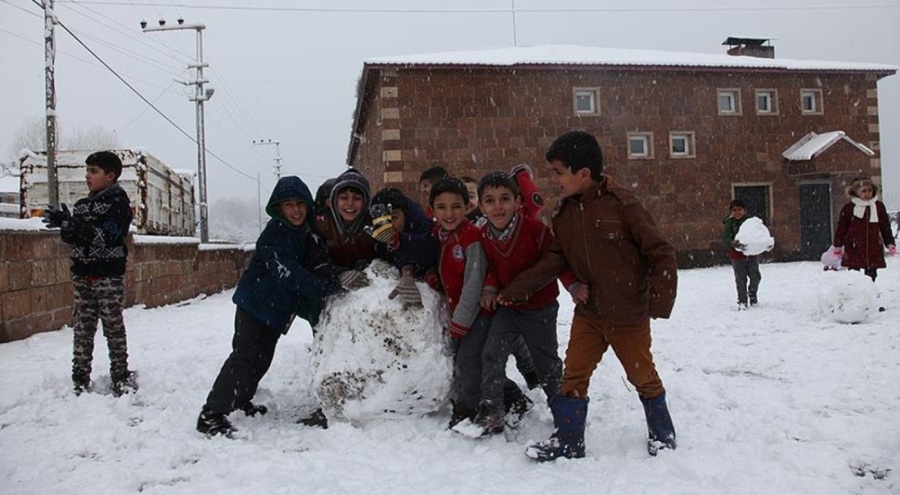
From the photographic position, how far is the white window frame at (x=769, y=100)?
19531 mm

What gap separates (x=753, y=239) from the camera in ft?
26.4

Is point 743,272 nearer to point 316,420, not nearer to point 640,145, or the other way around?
point 316,420

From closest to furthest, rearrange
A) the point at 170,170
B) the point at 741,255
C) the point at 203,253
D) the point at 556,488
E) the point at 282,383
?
the point at 556,488 → the point at 282,383 → the point at 741,255 → the point at 203,253 → the point at 170,170

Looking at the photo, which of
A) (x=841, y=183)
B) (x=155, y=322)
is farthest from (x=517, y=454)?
(x=841, y=183)

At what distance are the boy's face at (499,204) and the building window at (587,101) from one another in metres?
15.3

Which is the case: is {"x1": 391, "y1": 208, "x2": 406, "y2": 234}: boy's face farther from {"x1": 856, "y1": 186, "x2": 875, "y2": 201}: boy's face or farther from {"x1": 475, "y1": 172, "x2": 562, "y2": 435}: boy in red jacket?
{"x1": 856, "y1": 186, "x2": 875, "y2": 201}: boy's face

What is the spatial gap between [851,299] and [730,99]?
572 inches

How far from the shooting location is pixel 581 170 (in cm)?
318

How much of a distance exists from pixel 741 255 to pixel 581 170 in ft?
20.4

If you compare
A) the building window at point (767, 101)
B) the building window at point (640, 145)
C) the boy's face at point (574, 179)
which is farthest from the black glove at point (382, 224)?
the building window at point (767, 101)

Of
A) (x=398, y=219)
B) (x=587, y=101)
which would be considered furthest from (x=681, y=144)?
(x=398, y=219)

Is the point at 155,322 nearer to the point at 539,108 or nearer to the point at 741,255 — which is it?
the point at 741,255

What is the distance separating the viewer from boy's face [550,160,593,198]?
3184mm

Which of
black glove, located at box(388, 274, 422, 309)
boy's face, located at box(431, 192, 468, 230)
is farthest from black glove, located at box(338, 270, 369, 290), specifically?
boy's face, located at box(431, 192, 468, 230)
